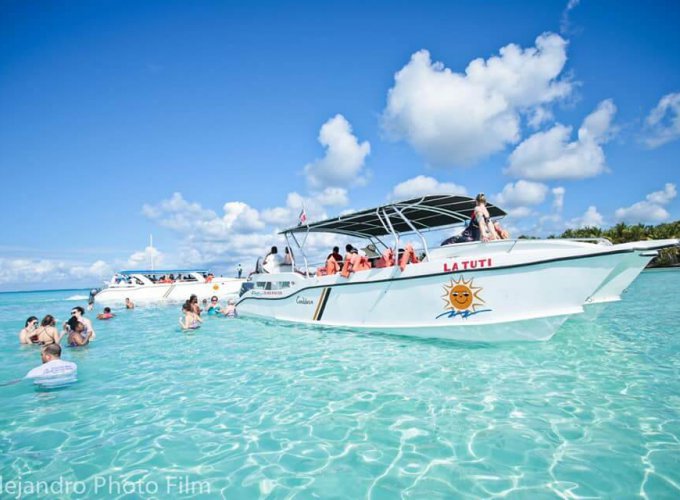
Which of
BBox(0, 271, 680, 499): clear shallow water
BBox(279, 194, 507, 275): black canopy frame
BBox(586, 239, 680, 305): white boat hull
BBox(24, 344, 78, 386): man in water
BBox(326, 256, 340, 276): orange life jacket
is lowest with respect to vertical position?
BBox(0, 271, 680, 499): clear shallow water

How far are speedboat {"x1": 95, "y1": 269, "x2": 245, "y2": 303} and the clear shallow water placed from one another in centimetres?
2491

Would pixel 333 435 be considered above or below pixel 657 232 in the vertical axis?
below

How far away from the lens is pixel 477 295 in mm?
7156

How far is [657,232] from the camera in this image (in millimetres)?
47125

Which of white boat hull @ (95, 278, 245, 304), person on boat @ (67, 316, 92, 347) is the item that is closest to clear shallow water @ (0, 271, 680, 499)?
person on boat @ (67, 316, 92, 347)

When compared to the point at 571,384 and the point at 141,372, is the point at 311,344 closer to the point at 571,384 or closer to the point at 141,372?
the point at 141,372

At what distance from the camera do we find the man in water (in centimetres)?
637

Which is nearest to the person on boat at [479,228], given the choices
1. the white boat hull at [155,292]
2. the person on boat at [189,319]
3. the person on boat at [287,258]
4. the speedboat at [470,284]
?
the speedboat at [470,284]

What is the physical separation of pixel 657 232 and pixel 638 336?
52.3m

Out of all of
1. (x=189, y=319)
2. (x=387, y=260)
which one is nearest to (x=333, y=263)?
(x=387, y=260)

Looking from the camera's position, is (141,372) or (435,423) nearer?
(435,423)

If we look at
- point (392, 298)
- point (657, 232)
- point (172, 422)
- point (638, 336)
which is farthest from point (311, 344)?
point (657, 232)

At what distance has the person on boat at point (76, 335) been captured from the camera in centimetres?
983

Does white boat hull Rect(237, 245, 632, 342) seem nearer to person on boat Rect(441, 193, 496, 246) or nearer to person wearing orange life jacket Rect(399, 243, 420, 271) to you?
person wearing orange life jacket Rect(399, 243, 420, 271)
